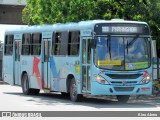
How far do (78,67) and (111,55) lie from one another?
1572 mm

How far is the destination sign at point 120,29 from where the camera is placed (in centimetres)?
2061

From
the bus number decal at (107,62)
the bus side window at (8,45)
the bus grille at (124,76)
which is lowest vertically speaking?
the bus grille at (124,76)

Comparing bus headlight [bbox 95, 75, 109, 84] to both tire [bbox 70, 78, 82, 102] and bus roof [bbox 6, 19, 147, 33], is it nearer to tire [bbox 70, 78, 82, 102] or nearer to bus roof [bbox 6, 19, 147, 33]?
tire [bbox 70, 78, 82, 102]

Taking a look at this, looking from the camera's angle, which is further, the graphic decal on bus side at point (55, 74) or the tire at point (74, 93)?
the graphic decal on bus side at point (55, 74)

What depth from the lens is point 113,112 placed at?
17.7 metres

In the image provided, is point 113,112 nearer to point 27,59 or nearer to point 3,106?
point 3,106

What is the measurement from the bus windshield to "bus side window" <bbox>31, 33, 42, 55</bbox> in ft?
16.7

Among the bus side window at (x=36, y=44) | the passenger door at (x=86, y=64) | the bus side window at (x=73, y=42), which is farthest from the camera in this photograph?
the bus side window at (x=36, y=44)

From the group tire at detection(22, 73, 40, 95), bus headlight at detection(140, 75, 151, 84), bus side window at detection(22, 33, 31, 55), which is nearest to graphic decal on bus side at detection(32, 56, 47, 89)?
bus side window at detection(22, 33, 31, 55)

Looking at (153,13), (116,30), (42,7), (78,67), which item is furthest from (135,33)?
(42,7)

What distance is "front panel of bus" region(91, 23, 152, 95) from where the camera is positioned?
20328mm

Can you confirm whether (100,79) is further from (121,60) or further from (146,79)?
(146,79)

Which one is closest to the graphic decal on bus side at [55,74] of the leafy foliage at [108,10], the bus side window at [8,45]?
the leafy foliage at [108,10]

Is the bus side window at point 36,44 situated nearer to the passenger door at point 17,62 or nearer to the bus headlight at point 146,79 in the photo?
the passenger door at point 17,62
